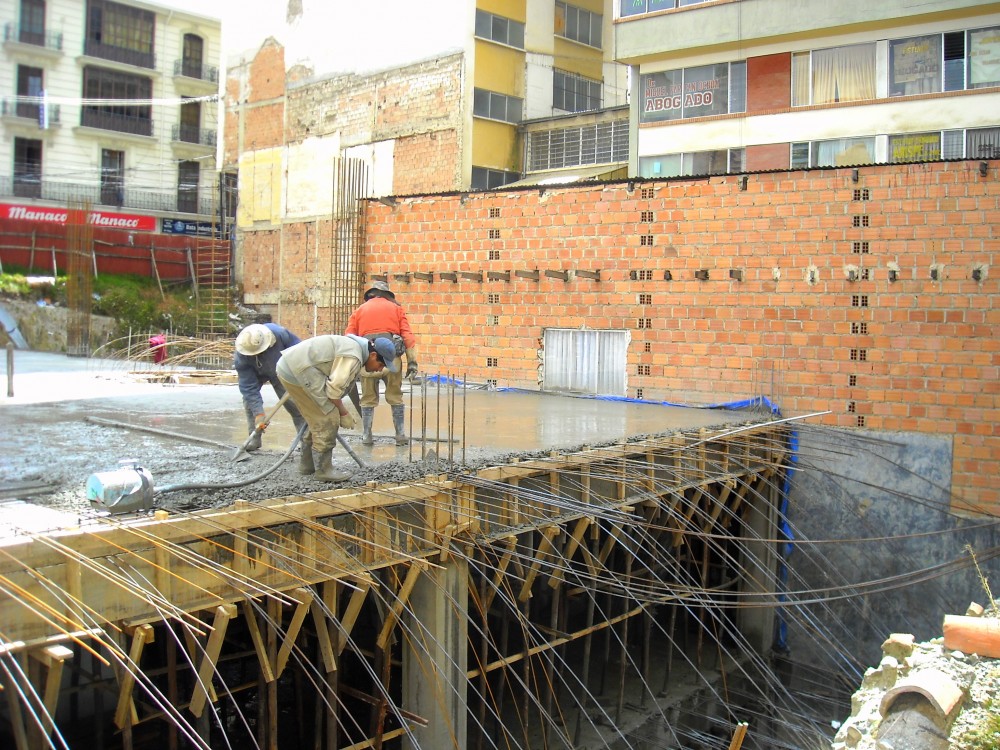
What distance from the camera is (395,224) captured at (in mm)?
19359

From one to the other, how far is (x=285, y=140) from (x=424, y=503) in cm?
2207

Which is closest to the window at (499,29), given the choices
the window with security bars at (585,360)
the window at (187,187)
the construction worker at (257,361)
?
the window with security bars at (585,360)

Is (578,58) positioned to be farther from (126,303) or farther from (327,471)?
(327,471)

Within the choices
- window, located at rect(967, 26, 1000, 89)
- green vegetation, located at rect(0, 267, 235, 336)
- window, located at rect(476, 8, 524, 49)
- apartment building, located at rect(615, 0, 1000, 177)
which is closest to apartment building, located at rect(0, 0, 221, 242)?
green vegetation, located at rect(0, 267, 235, 336)

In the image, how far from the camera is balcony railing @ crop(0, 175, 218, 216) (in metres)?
34.6

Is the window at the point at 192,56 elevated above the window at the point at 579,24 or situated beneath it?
elevated above

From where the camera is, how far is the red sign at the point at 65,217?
3253 cm

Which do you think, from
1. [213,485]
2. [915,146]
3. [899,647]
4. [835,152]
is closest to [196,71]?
[835,152]

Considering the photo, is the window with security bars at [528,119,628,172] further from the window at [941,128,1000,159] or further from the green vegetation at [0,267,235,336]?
the green vegetation at [0,267,235,336]

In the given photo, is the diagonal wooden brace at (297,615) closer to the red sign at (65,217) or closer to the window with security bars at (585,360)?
the window with security bars at (585,360)

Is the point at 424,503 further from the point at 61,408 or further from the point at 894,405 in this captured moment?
the point at 894,405

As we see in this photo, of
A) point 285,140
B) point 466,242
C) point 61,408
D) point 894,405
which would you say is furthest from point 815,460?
point 285,140

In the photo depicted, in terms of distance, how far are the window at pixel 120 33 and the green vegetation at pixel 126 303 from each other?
38.7 feet

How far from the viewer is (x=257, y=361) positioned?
31.0 ft
